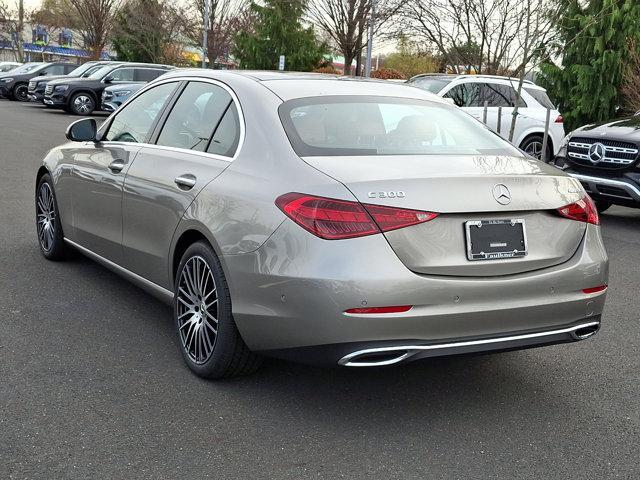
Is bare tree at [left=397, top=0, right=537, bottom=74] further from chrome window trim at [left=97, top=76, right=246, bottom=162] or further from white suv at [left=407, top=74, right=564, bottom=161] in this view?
chrome window trim at [left=97, top=76, right=246, bottom=162]

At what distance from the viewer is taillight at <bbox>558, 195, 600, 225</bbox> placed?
387 centimetres

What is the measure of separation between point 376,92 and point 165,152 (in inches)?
49.6

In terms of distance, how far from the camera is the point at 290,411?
3879 mm

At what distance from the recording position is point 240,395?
13.3 ft

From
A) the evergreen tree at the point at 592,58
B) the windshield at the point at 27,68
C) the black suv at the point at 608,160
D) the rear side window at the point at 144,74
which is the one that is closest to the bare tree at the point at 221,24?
the windshield at the point at 27,68

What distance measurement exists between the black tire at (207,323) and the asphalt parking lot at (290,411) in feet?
0.35

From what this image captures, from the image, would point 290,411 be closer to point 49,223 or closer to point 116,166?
point 116,166

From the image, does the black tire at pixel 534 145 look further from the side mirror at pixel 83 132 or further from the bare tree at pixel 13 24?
the bare tree at pixel 13 24

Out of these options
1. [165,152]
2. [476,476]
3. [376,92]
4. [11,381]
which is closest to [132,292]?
[165,152]

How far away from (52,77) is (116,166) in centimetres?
2793

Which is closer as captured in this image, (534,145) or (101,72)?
(534,145)

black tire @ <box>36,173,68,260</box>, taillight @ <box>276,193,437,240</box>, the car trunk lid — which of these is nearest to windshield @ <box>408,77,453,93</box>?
black tire @ <box>36,173,68,260</box>

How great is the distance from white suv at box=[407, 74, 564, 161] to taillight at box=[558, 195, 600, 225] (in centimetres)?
1086

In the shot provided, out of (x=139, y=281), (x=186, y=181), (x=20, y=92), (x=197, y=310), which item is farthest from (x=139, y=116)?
(x=20, y=92)
